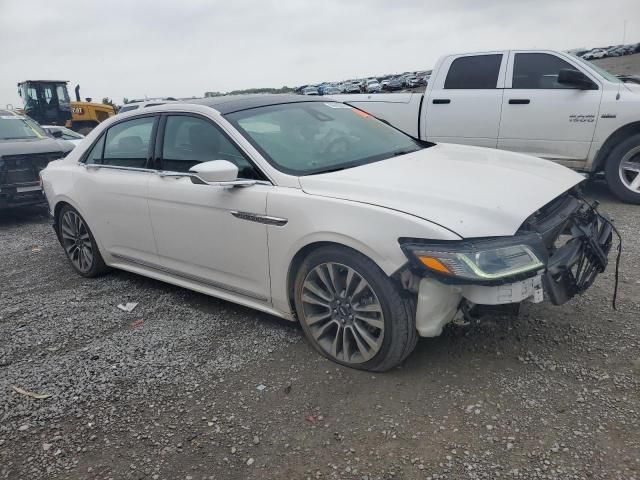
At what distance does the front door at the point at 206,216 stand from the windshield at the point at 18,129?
19.9 ft

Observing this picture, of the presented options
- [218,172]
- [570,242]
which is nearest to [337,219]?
[218,172]

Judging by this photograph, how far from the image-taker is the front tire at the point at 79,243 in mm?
4859

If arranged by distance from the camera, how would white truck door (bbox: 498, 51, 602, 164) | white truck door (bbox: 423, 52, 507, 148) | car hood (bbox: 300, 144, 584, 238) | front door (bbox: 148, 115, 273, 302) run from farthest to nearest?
white truck door (bbox: 423, 52, 507, 148)
white truck door (bbox: 498, 51, 602, 164)
front door (bbox: 148, 115, 273, 302)
car hood (bbox: 300, 144, 584, 238)

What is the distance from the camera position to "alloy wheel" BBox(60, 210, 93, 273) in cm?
493

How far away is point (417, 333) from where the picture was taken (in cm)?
290

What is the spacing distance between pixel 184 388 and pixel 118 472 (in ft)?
2.19

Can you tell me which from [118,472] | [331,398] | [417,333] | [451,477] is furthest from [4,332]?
[451,477]

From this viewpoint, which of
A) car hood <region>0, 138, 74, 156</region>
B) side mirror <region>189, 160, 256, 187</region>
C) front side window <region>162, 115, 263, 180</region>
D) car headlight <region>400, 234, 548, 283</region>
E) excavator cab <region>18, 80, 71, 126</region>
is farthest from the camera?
excavator cab <region>18, 80, 71, 126</region>

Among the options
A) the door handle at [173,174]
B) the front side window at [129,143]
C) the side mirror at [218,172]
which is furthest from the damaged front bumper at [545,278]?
the front side window at [129,143]

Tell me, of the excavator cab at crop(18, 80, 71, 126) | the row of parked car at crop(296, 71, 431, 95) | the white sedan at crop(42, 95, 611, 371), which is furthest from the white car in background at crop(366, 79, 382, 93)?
the excavator cab at crop(18, 80, 71, 126)

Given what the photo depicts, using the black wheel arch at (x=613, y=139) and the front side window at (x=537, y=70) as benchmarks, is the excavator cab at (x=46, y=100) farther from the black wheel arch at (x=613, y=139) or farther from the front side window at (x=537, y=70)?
the black wheel arch at (x=613, y=139)

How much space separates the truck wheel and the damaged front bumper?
3.68 metres

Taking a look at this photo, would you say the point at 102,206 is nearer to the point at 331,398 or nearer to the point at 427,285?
the point at 331,398

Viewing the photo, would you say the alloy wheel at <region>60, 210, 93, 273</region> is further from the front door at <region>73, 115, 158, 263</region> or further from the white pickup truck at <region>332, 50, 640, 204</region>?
the white pickup truck at <region>332, 50, 640, 204</region>
